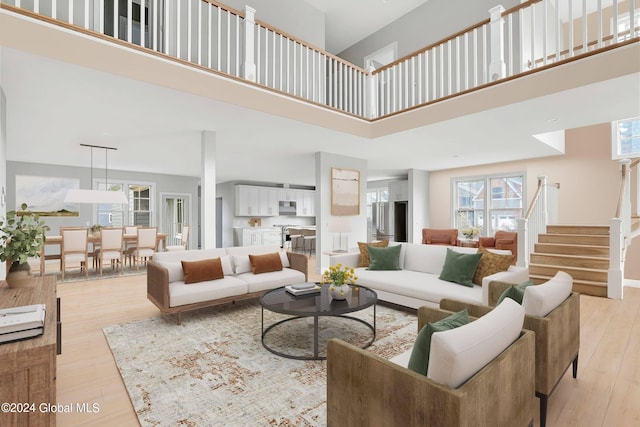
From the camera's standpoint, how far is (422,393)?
3.92 ft

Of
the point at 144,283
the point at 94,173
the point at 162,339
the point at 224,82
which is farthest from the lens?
the point at 94,173

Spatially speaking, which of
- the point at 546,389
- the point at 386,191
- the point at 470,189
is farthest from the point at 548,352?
the point at 386,191

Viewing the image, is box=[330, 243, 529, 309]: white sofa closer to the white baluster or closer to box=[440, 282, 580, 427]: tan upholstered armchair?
box=[440, 282, 580, 427]: tan upholstered armchair

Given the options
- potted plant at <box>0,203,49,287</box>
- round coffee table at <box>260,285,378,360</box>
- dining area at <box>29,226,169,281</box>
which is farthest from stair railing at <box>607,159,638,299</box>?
dining area at <box>29,226,169,281</box>

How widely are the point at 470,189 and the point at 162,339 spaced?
26.9 ft

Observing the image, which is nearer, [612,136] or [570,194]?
[612,136]

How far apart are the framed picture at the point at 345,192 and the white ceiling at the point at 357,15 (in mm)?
3398

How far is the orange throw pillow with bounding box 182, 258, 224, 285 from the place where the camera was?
3.65 metres

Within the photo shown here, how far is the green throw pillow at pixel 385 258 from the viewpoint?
14.1 feet

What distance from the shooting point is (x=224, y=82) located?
3.65 m

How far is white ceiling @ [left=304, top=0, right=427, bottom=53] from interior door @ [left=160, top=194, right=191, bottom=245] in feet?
20.9

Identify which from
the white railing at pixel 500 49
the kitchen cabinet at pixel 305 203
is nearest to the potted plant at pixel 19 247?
the white railing at pixel 500 49

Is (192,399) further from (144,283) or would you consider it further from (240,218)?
(240,218)

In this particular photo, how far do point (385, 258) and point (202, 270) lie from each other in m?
2.37
